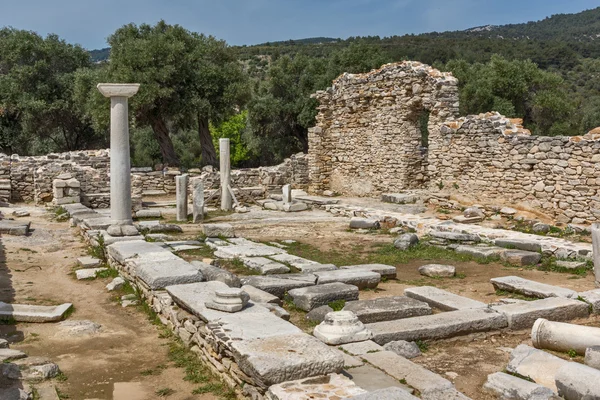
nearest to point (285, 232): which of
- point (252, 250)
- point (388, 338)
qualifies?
point (252, 250)

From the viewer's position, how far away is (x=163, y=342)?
7.14 m

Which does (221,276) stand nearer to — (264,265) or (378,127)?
(264,265)

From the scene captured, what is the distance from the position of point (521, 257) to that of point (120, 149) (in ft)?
28.1

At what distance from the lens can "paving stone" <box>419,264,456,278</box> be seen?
10328mm

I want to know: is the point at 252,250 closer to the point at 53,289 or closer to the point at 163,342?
the point at 53,289

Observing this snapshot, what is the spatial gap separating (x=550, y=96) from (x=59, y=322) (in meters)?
28.8

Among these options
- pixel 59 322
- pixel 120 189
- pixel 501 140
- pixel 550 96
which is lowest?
pixel 59 322

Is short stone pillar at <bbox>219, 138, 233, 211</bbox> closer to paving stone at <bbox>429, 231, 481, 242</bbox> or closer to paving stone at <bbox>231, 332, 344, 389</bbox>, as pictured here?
paving stone at <bbox>429, 231, 481, 242</bbox>

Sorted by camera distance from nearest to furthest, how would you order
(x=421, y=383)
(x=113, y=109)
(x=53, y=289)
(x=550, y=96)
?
1. (x=421, y=383)
2. (x=53, y=289)
3. (x=113, y=109)
4. (x=550, y=96)

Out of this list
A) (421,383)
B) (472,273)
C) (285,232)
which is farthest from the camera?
(285,232)

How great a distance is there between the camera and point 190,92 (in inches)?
1110

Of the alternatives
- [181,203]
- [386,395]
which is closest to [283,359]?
[386,395]

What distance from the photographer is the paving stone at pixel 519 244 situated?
38.9 ft

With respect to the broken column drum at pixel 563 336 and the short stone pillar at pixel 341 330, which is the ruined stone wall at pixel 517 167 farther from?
the short stone pillar at pixel 341 330
